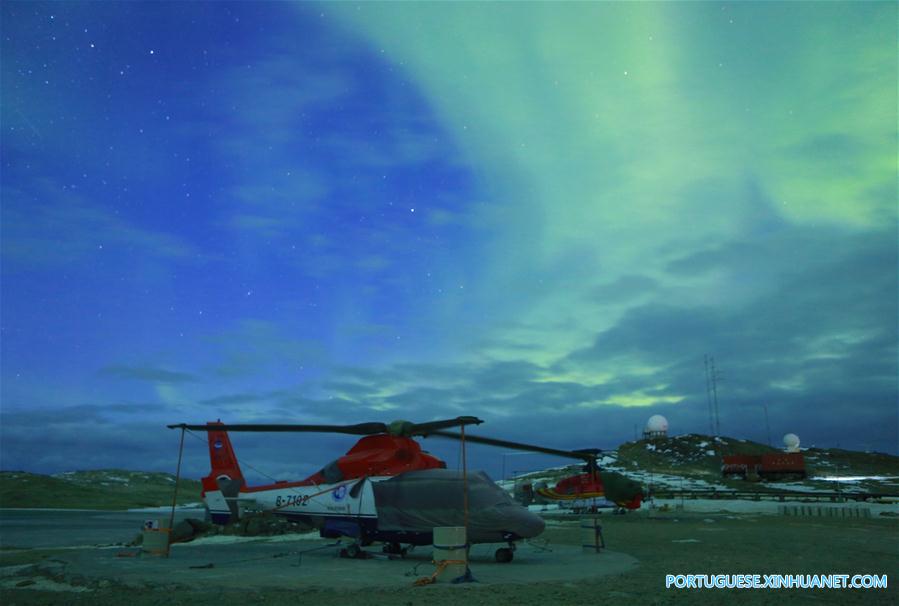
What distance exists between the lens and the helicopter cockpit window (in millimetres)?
20828

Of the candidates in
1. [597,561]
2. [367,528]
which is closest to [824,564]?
[597,561]

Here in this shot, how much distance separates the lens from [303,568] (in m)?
17.1

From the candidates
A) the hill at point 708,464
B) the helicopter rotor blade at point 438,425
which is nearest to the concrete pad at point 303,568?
the helicopter rotor blade at point 438,425

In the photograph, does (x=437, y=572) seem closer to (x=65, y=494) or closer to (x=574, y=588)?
(x=574, y=588)

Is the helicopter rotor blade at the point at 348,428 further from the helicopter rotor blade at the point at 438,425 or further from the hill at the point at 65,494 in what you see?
the hill at the point at 65,494

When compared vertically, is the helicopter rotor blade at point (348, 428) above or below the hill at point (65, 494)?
above

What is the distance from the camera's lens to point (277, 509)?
870 inches

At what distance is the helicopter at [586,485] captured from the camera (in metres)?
18.2

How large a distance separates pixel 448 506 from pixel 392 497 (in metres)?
1.95

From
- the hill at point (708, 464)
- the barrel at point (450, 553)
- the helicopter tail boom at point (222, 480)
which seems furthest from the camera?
the hill at point (708, 464)

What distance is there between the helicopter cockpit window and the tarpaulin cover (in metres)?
1.60

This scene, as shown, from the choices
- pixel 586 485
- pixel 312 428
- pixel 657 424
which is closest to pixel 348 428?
pixel 312 428

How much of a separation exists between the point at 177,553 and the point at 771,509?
46253mm

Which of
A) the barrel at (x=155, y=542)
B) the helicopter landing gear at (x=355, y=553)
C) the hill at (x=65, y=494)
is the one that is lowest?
the hill at (x=65, y=494)
